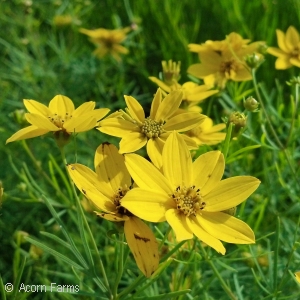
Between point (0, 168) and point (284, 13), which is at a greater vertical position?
point (284, 13)

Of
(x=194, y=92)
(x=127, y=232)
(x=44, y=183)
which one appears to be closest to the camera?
(x=127, y=232)

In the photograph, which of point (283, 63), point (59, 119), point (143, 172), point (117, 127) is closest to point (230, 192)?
point (143, 172)

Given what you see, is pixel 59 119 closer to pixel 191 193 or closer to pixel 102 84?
pixel 191 193

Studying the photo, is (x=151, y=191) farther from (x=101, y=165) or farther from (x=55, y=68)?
(x=55, y=68)

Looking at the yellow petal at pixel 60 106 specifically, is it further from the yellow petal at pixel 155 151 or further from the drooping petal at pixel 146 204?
the drooping petal at pixel 146 204

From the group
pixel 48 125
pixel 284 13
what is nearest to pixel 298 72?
pixel 284 13

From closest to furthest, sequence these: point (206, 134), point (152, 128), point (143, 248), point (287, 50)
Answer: point (143, 248)
point (152, 128)
point (206, 134)
point (287, 50)
